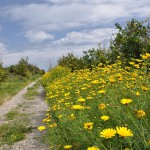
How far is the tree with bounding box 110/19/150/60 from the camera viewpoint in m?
12.0

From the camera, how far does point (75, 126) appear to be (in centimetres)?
358

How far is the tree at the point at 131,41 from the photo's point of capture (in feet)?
39.5

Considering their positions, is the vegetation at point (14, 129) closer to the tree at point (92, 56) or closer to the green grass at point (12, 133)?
the green grass at point (12, 133)

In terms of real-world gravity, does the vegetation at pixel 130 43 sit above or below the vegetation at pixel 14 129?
above

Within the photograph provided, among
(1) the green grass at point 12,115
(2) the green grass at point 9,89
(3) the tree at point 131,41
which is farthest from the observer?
(2) the green grass at point 9,89

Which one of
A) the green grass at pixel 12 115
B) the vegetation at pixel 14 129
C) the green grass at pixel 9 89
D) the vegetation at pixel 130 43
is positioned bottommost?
the green grass at pixel 9 89

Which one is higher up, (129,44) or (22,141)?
(129,44)

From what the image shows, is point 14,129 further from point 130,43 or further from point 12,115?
point 130,43

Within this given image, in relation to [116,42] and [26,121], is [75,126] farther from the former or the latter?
[116,42]

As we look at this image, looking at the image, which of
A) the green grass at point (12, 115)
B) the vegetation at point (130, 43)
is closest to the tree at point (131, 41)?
the vegetation at point (130, 43)

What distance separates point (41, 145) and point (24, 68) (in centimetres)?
4195

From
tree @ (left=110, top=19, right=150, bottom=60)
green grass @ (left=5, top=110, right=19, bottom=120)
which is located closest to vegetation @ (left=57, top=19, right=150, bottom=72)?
tree @ (left=110, top=19, right=150, bottom=60)

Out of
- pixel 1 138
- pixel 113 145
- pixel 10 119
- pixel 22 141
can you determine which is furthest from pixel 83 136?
pixel 10 119

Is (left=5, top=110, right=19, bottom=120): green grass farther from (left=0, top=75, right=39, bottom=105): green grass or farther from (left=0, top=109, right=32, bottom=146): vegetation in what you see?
(left=0, top=75, right=39, bottom=105): green grass
